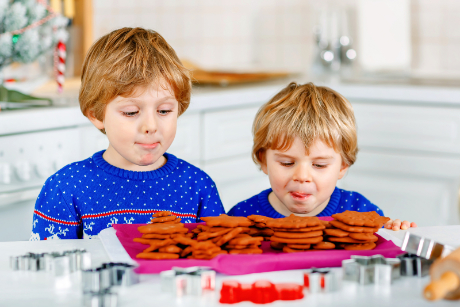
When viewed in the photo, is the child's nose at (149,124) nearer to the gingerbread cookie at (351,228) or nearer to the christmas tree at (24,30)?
the gingerbread cookie at (351,228)

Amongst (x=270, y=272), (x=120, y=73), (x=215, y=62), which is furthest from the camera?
(x=215, y=62)

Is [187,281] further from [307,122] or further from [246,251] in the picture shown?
[307,122]

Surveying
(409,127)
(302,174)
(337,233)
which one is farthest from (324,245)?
(409,127)

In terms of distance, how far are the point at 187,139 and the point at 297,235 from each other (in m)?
1.34

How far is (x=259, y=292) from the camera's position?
583mm

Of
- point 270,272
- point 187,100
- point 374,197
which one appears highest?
point 187,100

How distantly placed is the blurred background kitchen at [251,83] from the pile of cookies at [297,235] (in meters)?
1.04

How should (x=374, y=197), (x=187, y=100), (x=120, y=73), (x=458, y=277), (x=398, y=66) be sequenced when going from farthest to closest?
(x=398, y=66) < (x=374, y=197) < (x=187, y=100) < (x=120, y=73) < (x=458, y=277)

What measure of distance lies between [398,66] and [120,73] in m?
1.88

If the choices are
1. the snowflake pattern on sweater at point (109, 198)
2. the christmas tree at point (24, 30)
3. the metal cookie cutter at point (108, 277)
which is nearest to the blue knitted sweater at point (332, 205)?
the snowflake pattern on sweater at point (109, 198)

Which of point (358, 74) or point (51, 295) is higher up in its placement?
point (358, 74)

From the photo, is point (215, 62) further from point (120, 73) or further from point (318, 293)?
point (318, 293)

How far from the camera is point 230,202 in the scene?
7.34 feet

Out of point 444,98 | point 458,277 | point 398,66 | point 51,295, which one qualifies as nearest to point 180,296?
point 51,295
